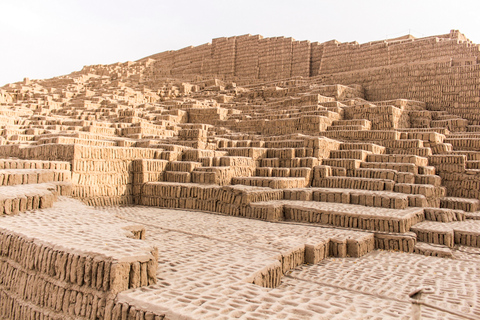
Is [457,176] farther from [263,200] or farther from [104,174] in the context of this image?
[104,174]

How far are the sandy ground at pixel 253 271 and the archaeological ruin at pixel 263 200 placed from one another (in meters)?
0.03

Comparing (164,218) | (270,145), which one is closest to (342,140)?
(270,145)

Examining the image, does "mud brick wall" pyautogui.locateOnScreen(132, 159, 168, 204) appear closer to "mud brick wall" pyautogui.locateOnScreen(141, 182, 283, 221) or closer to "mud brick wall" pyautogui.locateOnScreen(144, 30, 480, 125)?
"mud brick wall" pyautogui.locateOnScreen(141, 182, 283, 221)

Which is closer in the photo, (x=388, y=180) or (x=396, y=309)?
(x=396, y=309)

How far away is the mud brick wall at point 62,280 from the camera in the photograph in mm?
3559

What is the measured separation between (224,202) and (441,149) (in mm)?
6749

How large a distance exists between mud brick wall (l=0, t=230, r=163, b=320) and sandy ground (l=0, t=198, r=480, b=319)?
0.11 m

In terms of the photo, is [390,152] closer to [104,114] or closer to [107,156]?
[107,156]

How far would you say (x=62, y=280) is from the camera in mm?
3955

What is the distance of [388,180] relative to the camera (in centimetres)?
934

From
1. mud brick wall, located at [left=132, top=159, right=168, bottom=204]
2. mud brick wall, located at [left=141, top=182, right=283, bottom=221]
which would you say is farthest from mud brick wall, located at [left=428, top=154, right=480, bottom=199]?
mud brick wall, located at [left=132, top=159, right=168, bottom=204]

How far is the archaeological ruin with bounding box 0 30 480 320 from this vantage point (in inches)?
150

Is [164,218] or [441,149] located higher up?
[441,149]

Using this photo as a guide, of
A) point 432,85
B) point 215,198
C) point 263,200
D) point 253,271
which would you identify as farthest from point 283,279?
point 432,85
